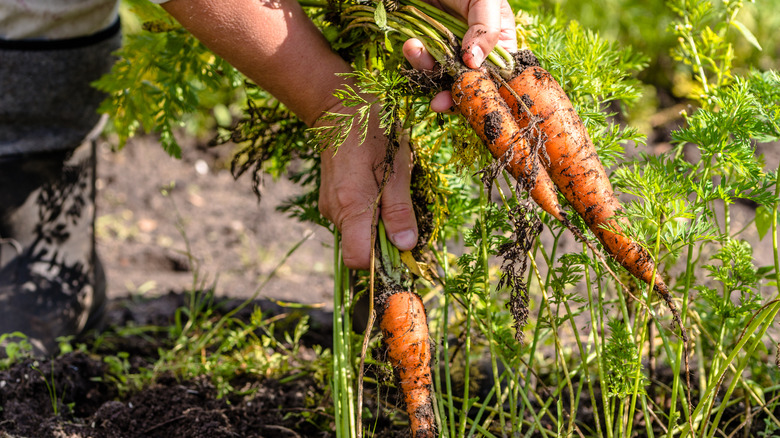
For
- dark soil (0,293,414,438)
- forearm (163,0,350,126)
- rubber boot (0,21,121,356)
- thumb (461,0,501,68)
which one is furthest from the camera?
rubber boot (0,21,121,356)

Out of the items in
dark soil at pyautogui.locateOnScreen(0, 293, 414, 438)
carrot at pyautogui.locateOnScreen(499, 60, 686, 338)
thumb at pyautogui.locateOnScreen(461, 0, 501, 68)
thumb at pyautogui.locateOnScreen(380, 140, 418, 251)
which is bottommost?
dark soil at pyautogui.locateOnScreen(0, 293, 414, 438)

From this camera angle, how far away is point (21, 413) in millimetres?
1496

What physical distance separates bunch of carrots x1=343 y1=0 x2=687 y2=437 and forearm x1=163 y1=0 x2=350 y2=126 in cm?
11

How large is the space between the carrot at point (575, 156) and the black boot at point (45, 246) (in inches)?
56.6

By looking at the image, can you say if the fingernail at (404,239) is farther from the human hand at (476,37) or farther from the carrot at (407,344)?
the human hand at (476,37)

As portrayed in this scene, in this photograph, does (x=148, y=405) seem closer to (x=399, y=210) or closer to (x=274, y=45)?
(x=399, y=210)

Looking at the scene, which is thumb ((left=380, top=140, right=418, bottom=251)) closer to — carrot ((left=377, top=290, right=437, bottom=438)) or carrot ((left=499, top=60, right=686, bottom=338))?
carrot ((left=377, top=290, right=437, bottom=438))

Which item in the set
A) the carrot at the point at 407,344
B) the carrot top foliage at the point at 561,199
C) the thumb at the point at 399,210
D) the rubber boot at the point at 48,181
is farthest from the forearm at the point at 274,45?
the rubber boot at the point at 48,181

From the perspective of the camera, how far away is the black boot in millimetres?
1867

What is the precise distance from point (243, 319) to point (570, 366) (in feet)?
3.53

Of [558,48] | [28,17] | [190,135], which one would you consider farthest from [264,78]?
[190,135]

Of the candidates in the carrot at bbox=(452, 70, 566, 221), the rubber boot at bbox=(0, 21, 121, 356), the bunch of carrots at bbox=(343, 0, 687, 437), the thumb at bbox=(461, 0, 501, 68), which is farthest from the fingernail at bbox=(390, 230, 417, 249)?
the rubber boot at bbox=(0, 21, 121, 356)

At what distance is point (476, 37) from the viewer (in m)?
1.14

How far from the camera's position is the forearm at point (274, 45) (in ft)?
4.12
